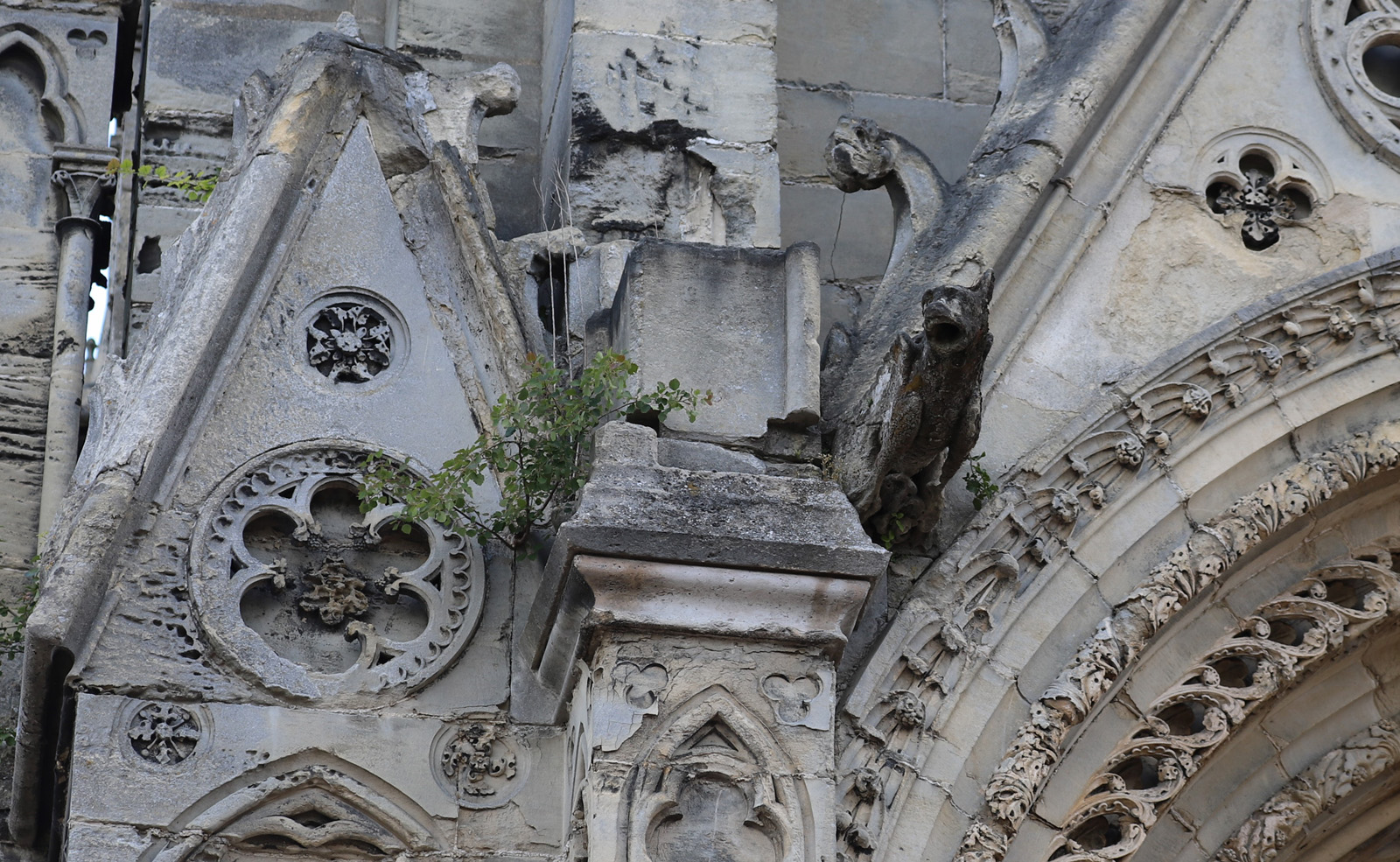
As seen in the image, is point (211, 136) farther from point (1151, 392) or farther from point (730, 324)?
point (1151, 392)

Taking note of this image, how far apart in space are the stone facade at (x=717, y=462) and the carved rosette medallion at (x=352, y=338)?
2cm

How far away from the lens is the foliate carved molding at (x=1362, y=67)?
22.9 ft

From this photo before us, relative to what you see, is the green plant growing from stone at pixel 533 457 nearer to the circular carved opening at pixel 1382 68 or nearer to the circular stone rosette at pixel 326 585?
the circular stone rosette at pixel 326 585

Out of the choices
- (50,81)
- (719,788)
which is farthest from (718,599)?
(50,81)

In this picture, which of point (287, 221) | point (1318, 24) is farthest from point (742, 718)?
point (1318, 24)

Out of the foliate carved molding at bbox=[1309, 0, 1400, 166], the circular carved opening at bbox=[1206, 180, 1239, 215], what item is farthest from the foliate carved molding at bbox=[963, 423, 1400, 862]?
the foliate carved molding at bbox=[1309, 0, 1400, 166]

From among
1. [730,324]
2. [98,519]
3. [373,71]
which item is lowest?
[98,519]

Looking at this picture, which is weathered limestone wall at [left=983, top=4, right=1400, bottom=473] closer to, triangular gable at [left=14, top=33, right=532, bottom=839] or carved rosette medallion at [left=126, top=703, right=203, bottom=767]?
triangular gable at [left=14, top=33, right=532, bottom=839]

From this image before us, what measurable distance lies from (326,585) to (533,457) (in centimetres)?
60

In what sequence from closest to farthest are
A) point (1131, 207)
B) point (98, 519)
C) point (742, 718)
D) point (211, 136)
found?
point (742, 718), point (98, 519), point (1131, 207), point (211, 136)

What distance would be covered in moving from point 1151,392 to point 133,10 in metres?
3.67

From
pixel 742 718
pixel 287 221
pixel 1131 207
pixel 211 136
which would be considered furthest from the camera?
pixel 211 136

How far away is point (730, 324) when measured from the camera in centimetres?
593

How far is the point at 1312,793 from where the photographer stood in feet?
21.7
